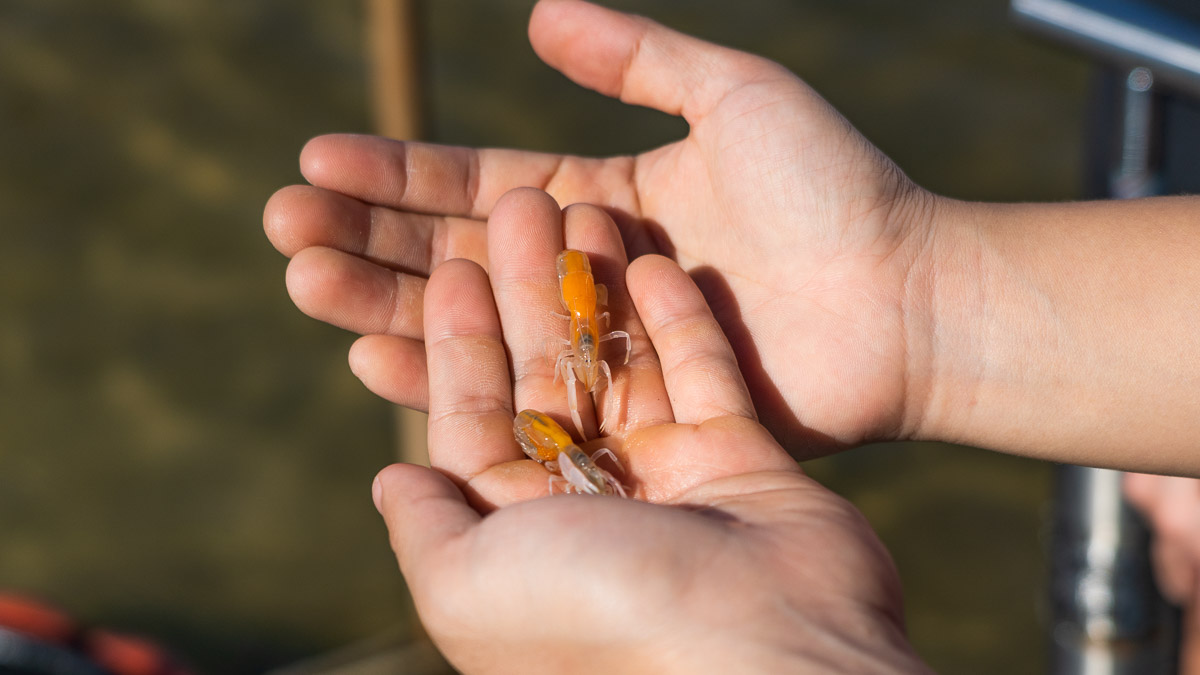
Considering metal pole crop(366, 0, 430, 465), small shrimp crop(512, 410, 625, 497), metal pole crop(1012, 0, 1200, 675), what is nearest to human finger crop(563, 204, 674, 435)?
small shrimp crop(512, 410, 625, 497)

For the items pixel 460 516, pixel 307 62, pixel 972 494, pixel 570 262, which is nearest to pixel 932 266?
pixel 570 262

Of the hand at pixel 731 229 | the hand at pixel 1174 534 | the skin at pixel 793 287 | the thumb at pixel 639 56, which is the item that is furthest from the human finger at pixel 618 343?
the hand at pixel 1174 534

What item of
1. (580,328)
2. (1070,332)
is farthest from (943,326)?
(580,328)

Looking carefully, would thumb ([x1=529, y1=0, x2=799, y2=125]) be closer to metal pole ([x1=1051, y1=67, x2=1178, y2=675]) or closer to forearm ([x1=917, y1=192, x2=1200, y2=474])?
forearm ([x1=917, y1=192, x2=1200, y2=474])

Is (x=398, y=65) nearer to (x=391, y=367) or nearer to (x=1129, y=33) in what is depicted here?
(x=391, y=367)

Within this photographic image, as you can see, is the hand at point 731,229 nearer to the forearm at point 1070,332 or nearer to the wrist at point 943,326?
the wrist at point 943,326

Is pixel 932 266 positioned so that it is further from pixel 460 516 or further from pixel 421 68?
pixel 421 68
